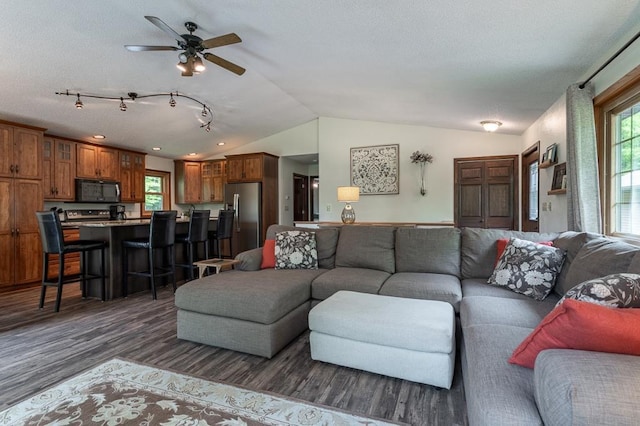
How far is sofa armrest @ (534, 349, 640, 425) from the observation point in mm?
793

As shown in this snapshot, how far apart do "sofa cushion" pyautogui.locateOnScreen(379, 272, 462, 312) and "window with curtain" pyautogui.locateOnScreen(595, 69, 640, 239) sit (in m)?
1.26

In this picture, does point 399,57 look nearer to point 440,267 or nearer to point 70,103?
point 440,267

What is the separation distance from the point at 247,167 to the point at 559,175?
5313mm

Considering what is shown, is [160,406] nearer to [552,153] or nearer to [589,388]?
[589,388]

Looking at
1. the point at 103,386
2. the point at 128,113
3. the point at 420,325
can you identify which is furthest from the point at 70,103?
the point at 420,325

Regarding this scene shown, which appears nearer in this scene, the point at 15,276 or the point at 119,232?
the point at 119,232

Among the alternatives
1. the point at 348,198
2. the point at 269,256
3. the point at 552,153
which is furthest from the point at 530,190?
the point at 269,256

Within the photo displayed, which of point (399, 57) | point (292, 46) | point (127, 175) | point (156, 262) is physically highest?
point (292, 46)

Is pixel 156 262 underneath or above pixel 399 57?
underneath

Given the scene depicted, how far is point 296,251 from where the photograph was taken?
3314 mm

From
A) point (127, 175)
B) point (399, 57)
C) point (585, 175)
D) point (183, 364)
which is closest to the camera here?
point (183, 364)

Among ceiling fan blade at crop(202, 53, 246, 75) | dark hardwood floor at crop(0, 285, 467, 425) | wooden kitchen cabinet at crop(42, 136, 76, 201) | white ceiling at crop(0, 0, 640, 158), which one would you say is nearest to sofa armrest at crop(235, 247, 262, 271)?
dark hardwood floor at crop(0, 285, 467, 425)

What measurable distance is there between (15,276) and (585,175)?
258 inches

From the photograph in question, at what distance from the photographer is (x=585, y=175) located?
2.47 meters
